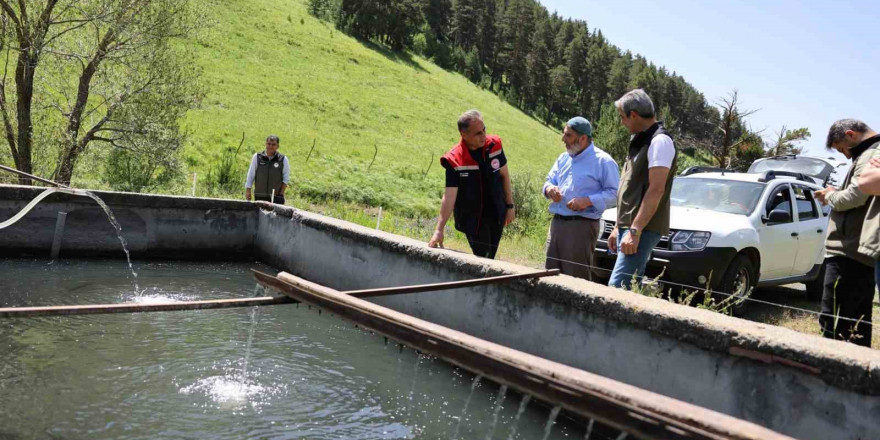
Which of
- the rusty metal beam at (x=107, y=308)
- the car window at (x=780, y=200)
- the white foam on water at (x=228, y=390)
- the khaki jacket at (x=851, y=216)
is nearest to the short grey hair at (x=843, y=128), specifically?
the khaki jacket at (x=851, y=216)

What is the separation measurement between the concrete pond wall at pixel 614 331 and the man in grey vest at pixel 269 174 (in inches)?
62.2

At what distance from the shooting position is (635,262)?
15.6 feet

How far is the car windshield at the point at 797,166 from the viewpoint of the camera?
1441 centimetres

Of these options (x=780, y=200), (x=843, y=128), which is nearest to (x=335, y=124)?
(x=780, y=200)

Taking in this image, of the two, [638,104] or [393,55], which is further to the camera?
[393,55]

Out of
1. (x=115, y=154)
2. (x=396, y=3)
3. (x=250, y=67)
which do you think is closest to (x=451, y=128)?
(x=250, y=67)

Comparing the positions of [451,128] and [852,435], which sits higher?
[451,128]

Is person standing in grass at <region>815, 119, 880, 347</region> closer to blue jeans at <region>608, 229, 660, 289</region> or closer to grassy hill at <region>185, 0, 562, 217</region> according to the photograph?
blue jeans at <region>608, 229, 660, 289</region>

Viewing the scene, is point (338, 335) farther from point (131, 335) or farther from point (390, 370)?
point (131, 335)

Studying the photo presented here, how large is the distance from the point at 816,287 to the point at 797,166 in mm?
6438

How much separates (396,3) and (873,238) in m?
77.8

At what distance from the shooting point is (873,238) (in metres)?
4.00

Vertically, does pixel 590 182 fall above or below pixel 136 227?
above

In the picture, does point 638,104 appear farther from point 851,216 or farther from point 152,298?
point 152,298
